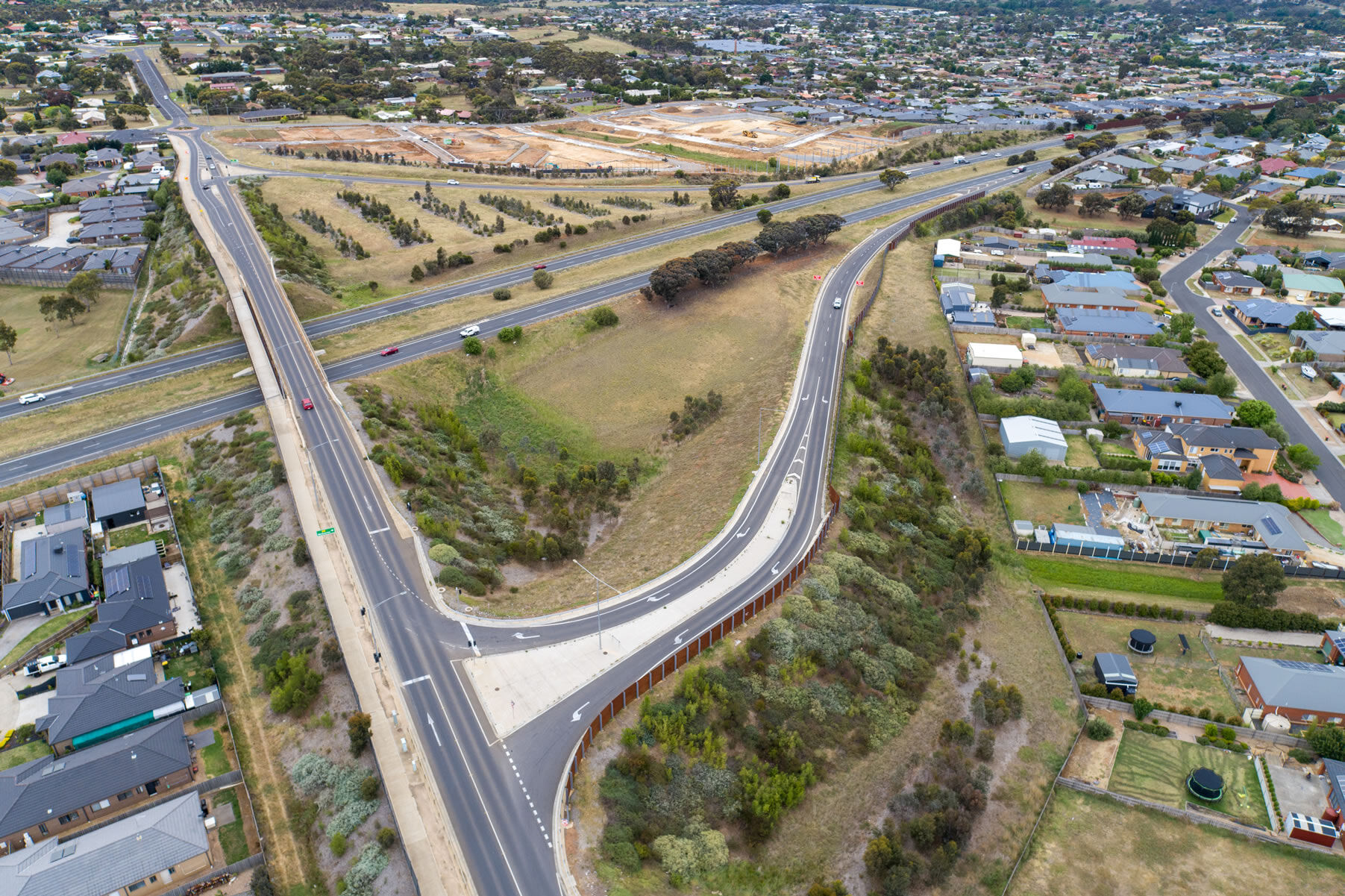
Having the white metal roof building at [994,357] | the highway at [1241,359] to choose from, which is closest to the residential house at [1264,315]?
the highway at [1241,359]

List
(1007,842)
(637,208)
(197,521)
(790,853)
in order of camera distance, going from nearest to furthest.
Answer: (790,853) → (1007,842) → (197,521) → (637,208)

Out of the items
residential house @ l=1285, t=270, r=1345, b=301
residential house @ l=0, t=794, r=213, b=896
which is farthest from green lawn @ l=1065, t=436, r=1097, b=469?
residential house @ l=0, t=794, r=213, b=896

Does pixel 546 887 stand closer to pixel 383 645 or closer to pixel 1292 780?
pixel 383 645

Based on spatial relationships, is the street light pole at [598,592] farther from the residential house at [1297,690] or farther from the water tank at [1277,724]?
the residential house at [1297,690]

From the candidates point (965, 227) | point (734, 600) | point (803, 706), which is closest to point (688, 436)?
point (734, 600)

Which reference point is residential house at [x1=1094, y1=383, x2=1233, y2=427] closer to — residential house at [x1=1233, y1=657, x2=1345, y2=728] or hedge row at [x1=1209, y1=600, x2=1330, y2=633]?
hedge row at [x1=1209, y1=600, x2=1330, y2=633]
